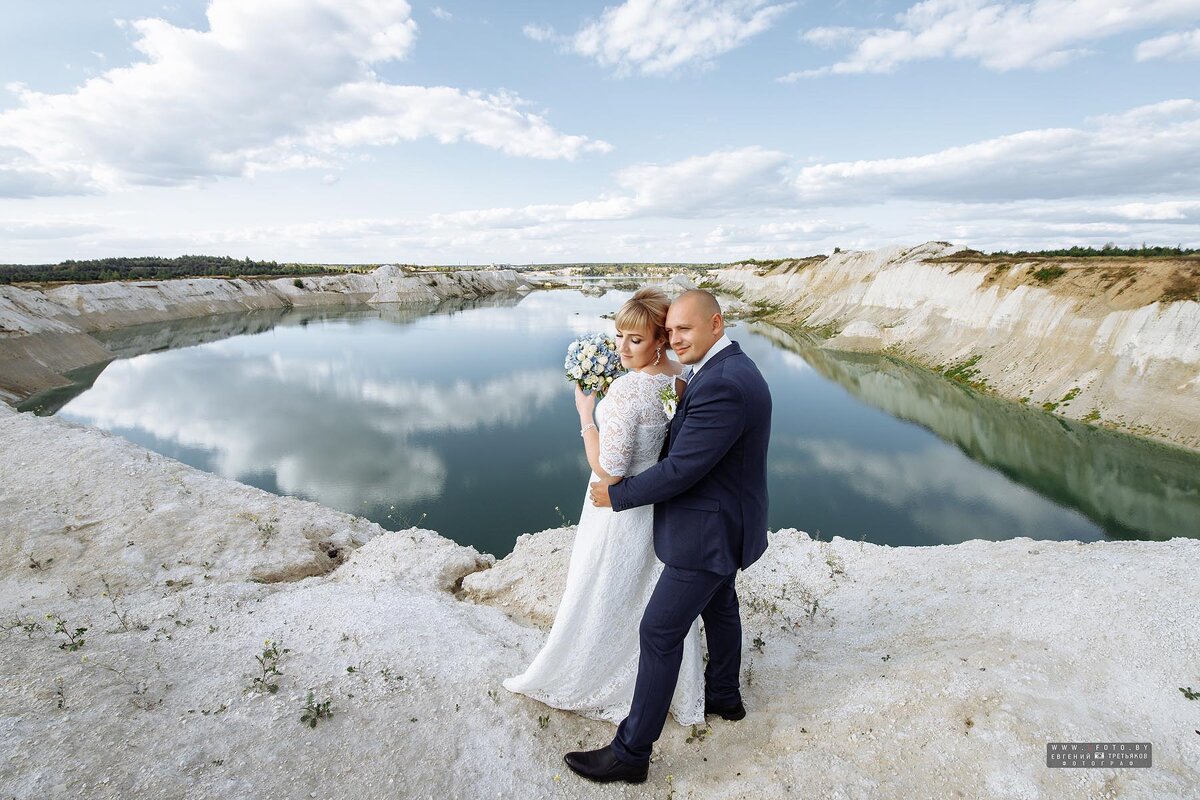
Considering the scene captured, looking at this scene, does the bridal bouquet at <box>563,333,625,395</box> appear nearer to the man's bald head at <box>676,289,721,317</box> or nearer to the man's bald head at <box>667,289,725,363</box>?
the man's bald head at <box>667,289,725,363</box>

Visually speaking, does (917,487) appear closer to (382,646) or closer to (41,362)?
(382,646)

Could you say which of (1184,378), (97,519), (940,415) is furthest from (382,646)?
(1184,378)

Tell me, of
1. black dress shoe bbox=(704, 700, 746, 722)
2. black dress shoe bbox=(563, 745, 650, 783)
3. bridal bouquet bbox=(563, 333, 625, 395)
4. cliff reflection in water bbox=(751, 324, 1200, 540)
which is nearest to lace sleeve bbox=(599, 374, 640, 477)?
bridal bouquet bbox=(563, 333, 625, 395)

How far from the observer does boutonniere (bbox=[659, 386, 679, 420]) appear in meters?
3.37

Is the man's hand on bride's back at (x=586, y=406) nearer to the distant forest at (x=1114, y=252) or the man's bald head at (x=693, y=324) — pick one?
the man's bald head at (x=693, y=324)

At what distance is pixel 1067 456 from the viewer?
65.3ft

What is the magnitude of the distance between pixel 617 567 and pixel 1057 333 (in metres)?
32.4

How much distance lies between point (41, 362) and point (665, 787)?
44.0 m

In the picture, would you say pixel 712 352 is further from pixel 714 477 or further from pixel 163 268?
pixel 163 268

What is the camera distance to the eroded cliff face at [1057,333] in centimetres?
2175

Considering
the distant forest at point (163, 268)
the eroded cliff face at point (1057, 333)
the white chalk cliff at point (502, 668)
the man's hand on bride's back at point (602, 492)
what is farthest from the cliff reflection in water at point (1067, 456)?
the distant forest at point (163, 268)

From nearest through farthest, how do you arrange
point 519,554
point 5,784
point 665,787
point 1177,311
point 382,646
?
point 5,784 < point 665,787 < point 382,646 < point 519,554 < point 1177,311

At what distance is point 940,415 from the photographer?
2555 cm

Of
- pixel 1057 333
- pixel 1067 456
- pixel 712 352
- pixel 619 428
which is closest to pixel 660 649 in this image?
pixel 619 428
